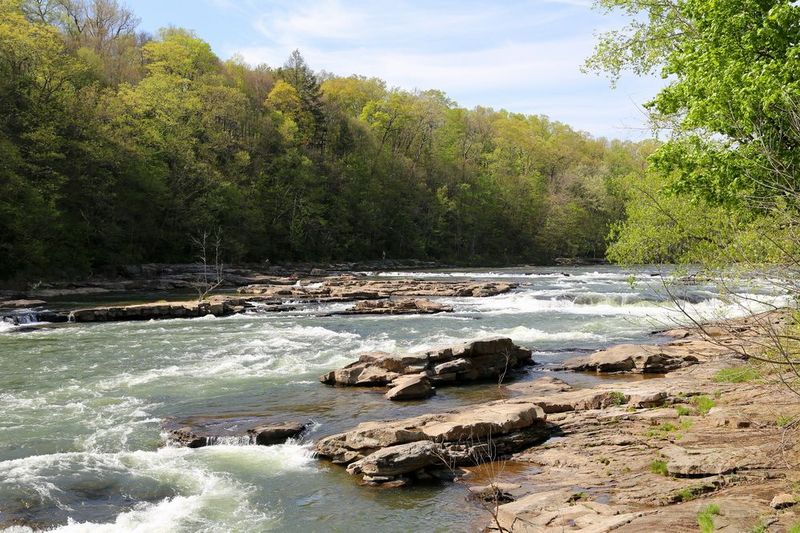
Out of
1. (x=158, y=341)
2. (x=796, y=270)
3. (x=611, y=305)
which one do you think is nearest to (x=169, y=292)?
(x=158, y=341)

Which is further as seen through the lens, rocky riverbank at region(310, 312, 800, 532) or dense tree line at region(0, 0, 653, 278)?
dense tree line at region(0, 0, 653, 278)

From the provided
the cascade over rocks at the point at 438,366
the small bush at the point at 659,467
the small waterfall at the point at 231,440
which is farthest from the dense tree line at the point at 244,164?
the small waterfall at the point at 231,440

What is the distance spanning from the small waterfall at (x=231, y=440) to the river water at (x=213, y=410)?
71 millimetres

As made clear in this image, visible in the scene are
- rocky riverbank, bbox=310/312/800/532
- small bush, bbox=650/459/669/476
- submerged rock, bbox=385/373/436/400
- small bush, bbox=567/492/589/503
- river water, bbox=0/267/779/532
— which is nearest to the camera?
rocky riverbank, bbox=310/312/800/532

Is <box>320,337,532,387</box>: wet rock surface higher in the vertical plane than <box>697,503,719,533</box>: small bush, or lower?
lower

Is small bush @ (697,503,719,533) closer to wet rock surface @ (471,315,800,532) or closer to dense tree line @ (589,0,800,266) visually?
wet rock surface @ (471,315,800,532)

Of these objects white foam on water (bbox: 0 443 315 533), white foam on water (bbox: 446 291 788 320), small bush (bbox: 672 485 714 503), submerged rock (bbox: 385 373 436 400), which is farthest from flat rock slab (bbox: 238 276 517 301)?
small bush (bbox: 672 485 714 503)

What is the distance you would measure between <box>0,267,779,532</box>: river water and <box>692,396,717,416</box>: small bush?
5.42 ft

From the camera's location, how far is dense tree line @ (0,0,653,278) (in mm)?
43500

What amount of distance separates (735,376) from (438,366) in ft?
24.1

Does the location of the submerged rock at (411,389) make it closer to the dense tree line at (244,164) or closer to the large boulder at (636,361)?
the large boulder at (636,361)

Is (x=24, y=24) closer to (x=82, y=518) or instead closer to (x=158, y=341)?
(x=158, y=341)

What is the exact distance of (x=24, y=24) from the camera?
46.7 metres

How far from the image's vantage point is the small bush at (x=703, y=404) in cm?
1099
